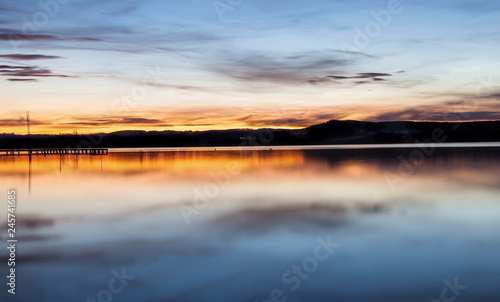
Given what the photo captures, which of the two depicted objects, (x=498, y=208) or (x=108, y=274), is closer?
(x=108, y=274)

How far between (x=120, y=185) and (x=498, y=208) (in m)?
18.7

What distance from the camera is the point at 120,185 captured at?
2648cm

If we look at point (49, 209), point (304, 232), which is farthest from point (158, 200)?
point (304, 232)

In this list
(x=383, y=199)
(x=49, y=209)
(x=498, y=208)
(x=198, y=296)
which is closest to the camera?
(x=198, y=296)

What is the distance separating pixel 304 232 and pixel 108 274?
5.50 m

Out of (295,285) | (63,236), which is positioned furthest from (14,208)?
(295,285)

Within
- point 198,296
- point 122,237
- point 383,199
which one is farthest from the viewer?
point 383,199

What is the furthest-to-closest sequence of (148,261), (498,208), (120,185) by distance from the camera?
(120,185) → (498,208) → (148,261)

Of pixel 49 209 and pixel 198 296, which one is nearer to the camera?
pixel 198 296

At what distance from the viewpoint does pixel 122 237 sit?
12.3 m

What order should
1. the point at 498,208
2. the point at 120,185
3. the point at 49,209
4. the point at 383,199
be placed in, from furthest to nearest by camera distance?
the point at 120,185
the point at 383,199
the point at 49,209
the point at 498,208

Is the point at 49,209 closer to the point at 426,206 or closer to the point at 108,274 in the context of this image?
the point at 108,274

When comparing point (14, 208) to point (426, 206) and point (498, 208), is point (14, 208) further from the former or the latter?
point (498, 208)

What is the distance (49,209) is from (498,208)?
16026mm
